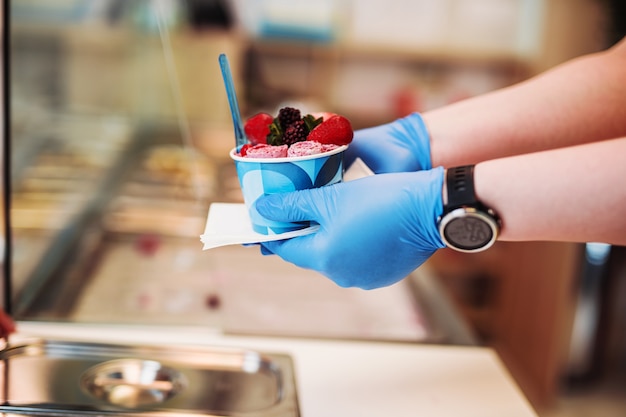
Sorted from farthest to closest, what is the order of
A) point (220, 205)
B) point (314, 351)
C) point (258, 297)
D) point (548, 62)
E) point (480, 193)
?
point (548, 62) → point (258, 297) → point (314, 351) → point (220, 205) → point (480, 193)

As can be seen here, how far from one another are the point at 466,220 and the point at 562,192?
126 mm

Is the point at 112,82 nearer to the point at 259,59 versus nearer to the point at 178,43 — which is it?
the point at 178,43

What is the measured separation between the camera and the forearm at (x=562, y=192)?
2.78 feet

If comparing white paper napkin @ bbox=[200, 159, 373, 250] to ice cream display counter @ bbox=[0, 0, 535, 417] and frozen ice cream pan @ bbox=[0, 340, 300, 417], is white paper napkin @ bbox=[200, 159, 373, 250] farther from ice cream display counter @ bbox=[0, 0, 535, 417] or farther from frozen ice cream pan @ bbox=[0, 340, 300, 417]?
frozen ice cream pan @ bbox=[0, 340, 300, 417]

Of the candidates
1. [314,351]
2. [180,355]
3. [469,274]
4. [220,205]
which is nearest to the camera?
[220,205]

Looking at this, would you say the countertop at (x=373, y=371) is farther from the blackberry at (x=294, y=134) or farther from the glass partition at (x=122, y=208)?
the blackberry at (x=294, y=134)

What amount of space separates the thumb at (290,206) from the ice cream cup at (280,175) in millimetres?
13

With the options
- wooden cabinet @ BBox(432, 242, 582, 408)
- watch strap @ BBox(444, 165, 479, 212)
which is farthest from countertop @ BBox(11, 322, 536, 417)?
wooden cabinet @ BBox(432, 242, 582, 408)

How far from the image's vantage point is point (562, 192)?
2.80ft

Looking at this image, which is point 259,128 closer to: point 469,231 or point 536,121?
point 469,231

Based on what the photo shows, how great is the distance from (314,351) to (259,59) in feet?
8.88

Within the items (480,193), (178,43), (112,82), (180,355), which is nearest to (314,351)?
(180,355)

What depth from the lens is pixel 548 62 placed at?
3.45 m

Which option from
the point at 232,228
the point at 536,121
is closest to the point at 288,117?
the point at 232,228
